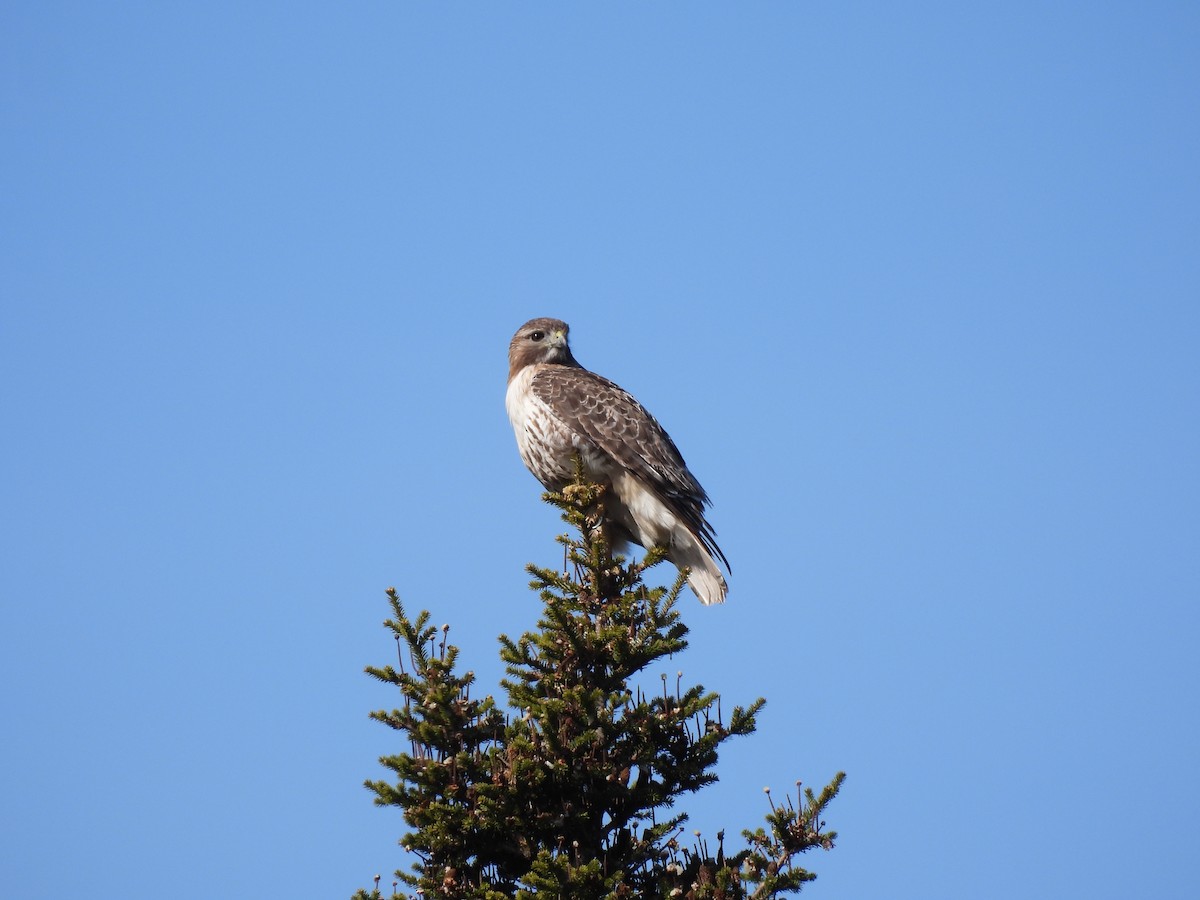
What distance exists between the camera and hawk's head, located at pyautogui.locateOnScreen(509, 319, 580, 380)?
34.4 feet

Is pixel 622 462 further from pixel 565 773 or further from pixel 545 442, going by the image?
pixel 565 773

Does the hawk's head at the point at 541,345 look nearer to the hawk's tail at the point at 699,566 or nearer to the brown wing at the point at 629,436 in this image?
the brown wing at the point at 629,436

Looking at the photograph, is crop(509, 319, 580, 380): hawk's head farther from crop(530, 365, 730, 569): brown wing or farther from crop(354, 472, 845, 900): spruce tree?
crop(354, 472, 845, 900): spruce tree

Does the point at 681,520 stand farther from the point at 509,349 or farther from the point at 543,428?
the point at 509,349

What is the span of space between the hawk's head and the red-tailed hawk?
0.59 m

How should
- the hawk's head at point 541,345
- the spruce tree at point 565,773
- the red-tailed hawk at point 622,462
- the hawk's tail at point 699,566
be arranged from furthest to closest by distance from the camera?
the hawk's head at point 541,345
the red-tailed hawk at point 622,462
the hawk's tail at point 699,566
the spruce tree at point 565,773

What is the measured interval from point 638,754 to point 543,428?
3639 mm

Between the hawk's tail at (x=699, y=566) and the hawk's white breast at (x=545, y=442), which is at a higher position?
the hawk's white breast at (x=545, y=442)

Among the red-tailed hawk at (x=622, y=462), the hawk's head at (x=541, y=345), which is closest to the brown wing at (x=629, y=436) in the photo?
the red-tailed hawk at (x=622, y=462)

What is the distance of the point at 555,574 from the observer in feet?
22.7

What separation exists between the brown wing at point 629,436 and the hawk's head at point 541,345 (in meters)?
0.62

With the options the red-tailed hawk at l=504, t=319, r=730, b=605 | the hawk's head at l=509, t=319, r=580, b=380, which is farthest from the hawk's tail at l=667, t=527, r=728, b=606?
the hawk's head at l=509, t=319, r=580, b=380

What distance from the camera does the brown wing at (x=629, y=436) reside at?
935cm

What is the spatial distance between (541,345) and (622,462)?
1602mm
